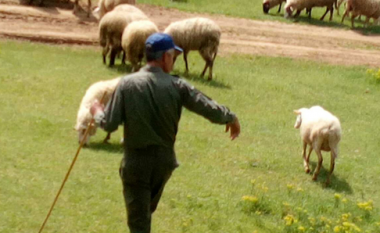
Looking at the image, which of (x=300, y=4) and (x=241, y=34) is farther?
(x=300, y=4)

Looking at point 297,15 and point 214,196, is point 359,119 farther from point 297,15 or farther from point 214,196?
point 297,15

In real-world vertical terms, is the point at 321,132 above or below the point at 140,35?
below

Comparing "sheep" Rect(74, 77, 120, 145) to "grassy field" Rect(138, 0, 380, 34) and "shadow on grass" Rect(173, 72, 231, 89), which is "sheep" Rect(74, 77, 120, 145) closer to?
"shadow on grass" Rect(173, 72, 231, 89)

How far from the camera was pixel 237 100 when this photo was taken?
14.1 m

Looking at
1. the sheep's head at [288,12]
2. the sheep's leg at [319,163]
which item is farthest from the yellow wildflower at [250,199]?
the sheep's head at [288,12]

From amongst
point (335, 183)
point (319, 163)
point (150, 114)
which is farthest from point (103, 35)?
point (150, 114)

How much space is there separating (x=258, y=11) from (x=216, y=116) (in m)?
18.8

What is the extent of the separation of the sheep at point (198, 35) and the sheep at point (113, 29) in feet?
3.40

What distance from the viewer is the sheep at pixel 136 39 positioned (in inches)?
567

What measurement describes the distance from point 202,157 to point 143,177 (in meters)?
4.57

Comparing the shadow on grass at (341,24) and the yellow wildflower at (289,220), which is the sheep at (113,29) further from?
the shadow on grass at (341,24)

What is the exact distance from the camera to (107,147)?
10484mm

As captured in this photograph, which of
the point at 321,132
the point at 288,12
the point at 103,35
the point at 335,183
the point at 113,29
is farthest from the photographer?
the point at 288,12

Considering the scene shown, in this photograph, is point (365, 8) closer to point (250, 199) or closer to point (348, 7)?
point (348, 7)
